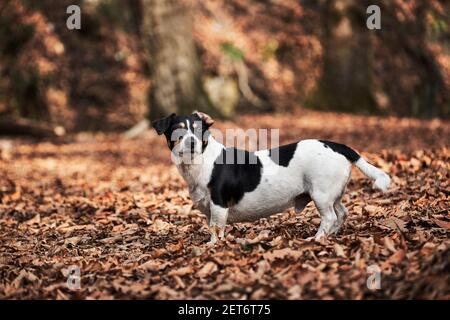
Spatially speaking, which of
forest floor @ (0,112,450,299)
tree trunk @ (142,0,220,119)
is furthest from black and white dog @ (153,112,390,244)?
tree trunk @ (142,0,220,119)

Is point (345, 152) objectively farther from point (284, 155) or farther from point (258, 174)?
point (258, 174)

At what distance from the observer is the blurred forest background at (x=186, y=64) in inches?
670

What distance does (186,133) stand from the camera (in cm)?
635

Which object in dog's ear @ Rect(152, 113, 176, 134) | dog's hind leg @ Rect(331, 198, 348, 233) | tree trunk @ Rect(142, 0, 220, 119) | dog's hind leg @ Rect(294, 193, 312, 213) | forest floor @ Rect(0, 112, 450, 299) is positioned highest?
tree trunk @ Rect(142, 0, 220, 119)

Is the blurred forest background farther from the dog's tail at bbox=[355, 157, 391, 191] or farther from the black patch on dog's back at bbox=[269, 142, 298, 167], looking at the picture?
the dog's tail at bbox=[355, 157, 391, 191]

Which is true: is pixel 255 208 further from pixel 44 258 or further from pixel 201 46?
pixel 201 46

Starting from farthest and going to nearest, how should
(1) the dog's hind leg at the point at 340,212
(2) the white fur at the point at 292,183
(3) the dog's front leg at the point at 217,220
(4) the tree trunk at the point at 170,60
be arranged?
(4) the tree trunk at the point at 170,60, (1) the dog's hind leg at the point at 340,212, (3) the dog's front leg at the point at 217,220, (2) the white fur at the point at 292,183

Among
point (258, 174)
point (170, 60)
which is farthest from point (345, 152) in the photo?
point (170, 60)

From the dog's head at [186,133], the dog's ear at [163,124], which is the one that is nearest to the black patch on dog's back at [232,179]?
the dog's head at [186,133]

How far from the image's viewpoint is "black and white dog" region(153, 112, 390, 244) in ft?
21.0

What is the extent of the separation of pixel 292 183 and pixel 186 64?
11038 millimetres

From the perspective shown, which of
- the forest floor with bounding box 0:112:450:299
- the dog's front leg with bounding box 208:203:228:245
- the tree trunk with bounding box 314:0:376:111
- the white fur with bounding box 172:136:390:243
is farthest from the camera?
the tree trunk with bounding box 314:0:376:111

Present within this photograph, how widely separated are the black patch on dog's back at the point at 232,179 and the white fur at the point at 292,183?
0.17ft

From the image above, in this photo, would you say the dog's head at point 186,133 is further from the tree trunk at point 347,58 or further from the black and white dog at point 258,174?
the tree trunk at point 347,58
